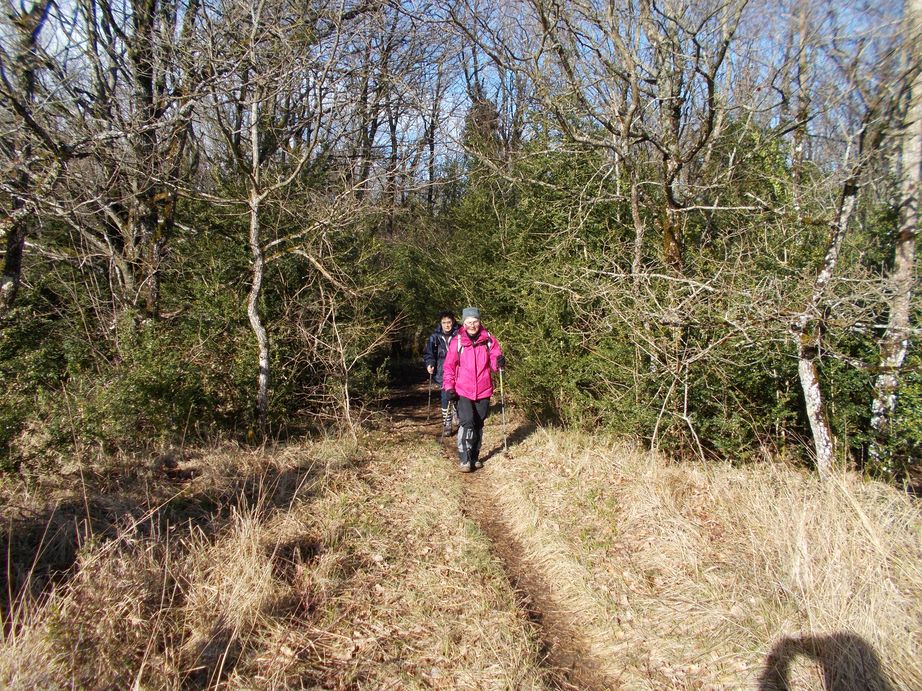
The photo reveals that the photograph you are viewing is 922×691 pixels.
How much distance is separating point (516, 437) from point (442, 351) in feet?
6.00

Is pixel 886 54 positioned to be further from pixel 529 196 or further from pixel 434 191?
pixel 434 191

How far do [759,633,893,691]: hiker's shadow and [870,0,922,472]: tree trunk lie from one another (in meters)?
2.61

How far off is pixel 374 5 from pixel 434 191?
9.00 meters

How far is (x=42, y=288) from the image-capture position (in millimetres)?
6875

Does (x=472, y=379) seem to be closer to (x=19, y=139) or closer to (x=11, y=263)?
(x=11, y=263)

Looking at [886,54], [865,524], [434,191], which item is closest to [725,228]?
[886,54]

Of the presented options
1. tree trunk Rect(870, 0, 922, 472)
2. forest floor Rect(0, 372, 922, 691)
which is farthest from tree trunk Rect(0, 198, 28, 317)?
tree trunk Rect(870, 0, 922, 472)

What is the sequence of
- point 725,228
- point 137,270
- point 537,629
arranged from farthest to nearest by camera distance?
point 137,270 < point 725,228 < point 537,629

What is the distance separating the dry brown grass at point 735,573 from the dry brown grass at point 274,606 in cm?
70

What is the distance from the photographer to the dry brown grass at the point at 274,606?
2799 mm

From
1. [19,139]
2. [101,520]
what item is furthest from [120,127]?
[101,520]

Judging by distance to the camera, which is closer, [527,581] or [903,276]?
[527,581]

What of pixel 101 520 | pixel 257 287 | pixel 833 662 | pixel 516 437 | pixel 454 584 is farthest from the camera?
pixel 516 437

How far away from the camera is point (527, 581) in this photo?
4.22 meters
